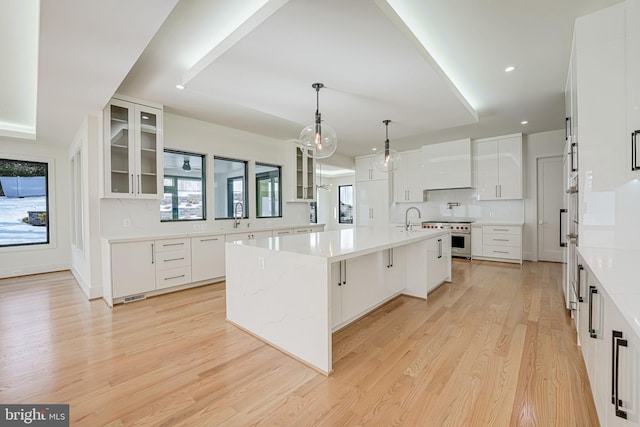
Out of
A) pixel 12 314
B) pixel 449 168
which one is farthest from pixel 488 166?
pixel 12 314

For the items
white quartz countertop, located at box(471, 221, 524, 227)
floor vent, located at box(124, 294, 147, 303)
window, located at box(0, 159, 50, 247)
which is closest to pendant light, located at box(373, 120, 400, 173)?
white quartz countertop, located at box(471, 221, 524, 227)

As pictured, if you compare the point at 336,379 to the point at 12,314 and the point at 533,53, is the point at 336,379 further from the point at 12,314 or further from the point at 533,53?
the point at 12,314

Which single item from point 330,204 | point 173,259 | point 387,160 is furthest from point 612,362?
point 330,204

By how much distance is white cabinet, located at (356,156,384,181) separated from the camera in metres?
7.53

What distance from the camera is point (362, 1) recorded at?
6.07ft

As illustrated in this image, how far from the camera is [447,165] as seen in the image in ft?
21.0

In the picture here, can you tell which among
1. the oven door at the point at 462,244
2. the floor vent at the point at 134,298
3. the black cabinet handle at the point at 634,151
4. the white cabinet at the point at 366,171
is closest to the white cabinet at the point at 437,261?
the black cabinet handle at the point at 634,151

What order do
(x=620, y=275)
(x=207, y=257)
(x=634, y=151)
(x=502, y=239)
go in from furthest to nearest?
1. (x=502, y=239)
2. (x=207, y=257)
3. (x=634, y=151)
4. (x=620, y=275)

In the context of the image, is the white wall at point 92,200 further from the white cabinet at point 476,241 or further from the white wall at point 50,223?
the white cabinet at point 476,241

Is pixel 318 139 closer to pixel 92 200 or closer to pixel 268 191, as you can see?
pixel 92 200

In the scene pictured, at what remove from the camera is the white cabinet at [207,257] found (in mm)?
4168

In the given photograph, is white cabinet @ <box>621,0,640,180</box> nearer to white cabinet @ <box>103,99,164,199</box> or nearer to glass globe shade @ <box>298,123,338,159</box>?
glass globe shade @ <box>298,123,338,159</box>

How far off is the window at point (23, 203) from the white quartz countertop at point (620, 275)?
7.69 m

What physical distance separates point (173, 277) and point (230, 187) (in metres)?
1.95
